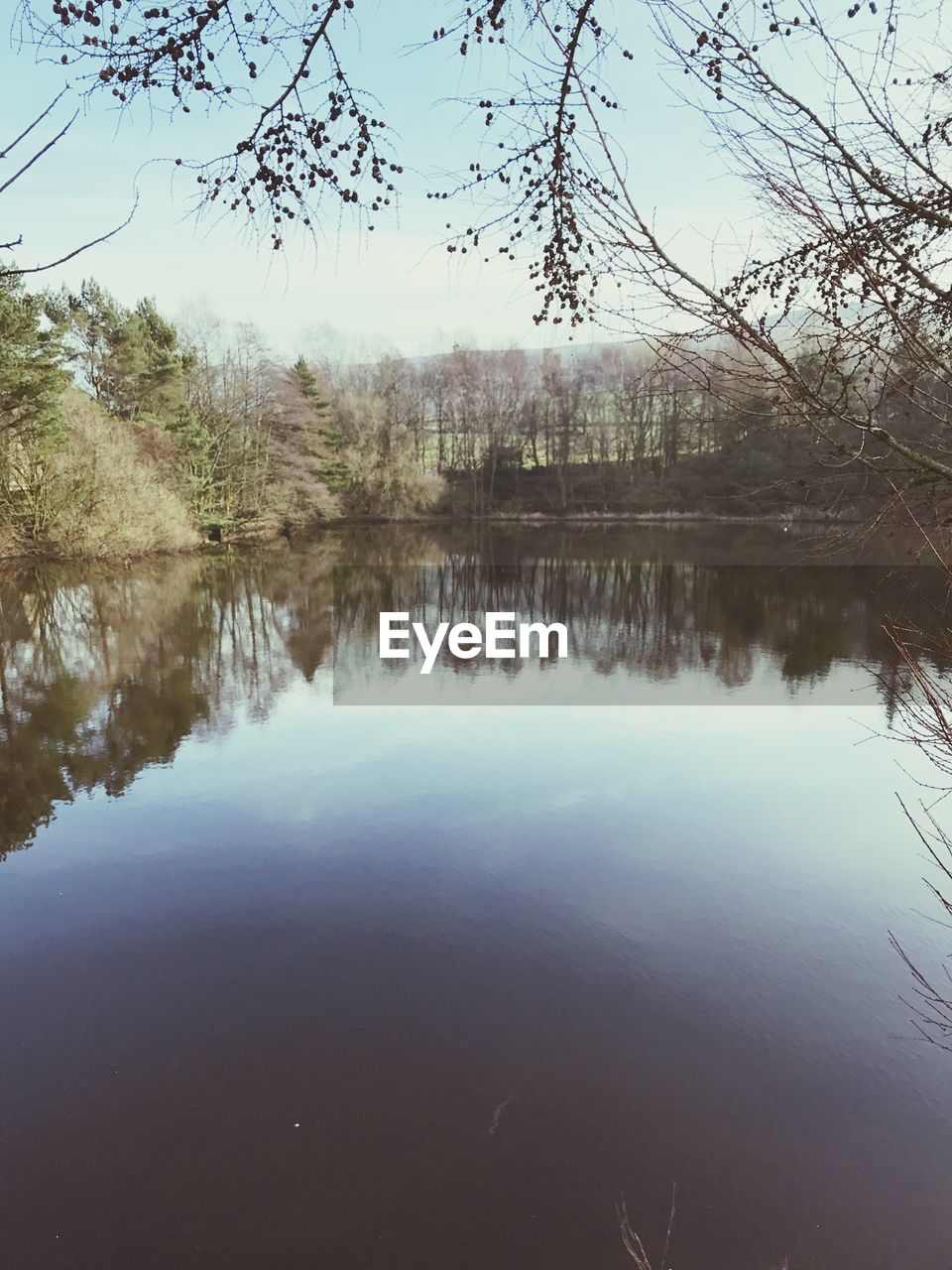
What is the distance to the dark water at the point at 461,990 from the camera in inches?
153

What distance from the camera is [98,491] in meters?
25.5

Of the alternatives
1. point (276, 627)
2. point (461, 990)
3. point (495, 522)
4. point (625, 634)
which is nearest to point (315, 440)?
point (495, 522)

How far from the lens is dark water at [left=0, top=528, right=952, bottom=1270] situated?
3.88 metres

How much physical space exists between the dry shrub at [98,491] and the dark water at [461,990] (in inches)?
592

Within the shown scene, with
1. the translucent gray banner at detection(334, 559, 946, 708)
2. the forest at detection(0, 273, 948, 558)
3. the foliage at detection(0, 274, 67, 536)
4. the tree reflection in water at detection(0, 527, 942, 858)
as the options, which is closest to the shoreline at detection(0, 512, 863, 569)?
the forest at detection(0, 273, 948, 558)

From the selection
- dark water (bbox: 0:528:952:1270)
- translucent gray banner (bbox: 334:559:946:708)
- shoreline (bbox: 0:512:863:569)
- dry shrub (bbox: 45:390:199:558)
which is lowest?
dark water (bbox: 0:528:952:1270)

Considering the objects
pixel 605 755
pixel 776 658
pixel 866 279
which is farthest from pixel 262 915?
pixel 776 658

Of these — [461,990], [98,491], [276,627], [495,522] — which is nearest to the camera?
[461,990]

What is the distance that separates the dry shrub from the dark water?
1504 cm

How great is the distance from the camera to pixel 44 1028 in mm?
5074

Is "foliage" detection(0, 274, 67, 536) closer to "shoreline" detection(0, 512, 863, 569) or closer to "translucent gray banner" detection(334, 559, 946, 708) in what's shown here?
"shoreline" detection(0, 512, 863, 569)

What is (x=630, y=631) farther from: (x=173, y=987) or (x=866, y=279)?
(x=866, y=279)

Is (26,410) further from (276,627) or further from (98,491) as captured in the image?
(276,627)

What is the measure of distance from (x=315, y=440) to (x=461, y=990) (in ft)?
126
